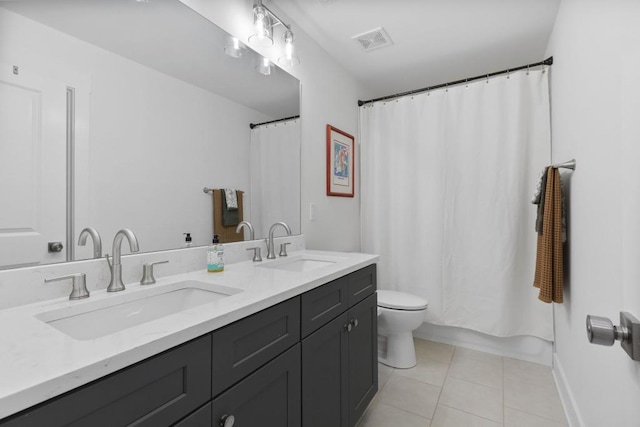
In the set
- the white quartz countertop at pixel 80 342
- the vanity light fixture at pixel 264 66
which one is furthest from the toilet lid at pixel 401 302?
the vanity light fixture at pixel 264 66

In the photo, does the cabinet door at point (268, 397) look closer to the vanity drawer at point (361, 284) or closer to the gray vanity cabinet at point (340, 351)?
the gray vanity cabinet at point (340, 351)

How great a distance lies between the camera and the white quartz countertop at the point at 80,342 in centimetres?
45

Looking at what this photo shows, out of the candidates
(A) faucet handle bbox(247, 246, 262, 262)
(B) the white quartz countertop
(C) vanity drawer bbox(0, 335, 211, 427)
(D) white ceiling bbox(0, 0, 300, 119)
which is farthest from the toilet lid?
(C) vanity drawer bbox(0, 335, 211, 427)

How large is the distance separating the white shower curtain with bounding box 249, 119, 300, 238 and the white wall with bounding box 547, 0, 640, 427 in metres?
1.43

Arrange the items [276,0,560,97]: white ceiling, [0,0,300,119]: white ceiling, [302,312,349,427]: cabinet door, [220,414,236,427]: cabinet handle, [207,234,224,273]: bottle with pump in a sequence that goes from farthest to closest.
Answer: [276,0,560,97]: white ceiling, [207,234,224,273]: bottle with pump, [302,312,349,427]: cabinet door, [0,0,300,119]: white ceiling, [220,414,236,427]: cabinet handle

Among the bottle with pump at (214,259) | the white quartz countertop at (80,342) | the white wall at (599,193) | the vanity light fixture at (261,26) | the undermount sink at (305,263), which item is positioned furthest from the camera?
the undermount sink at (305,263)

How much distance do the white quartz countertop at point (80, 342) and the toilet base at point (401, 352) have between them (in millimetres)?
1410

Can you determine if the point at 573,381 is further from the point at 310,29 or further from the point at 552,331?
the point at 310,29

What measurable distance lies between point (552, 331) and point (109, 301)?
256cm

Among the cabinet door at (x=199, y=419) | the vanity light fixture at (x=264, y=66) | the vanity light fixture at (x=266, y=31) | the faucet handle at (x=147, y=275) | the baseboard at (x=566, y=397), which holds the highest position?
the vanity light fixture at (x=266, y=31)

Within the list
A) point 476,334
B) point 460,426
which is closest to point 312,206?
point 460,426

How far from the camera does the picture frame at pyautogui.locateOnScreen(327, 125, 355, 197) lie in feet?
7.38

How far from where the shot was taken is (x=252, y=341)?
83cm

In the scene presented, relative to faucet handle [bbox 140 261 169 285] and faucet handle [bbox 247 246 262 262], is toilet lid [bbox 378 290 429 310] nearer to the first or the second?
faucet handle [bbox 247 246 262 262]
